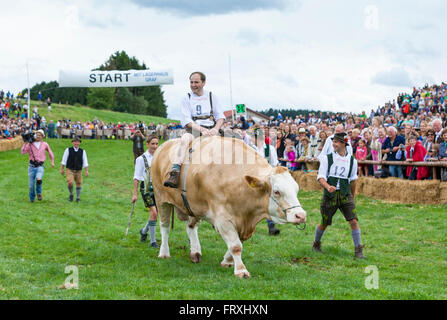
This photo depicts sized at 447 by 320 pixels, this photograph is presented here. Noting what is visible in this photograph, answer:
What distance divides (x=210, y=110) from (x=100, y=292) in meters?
3.81

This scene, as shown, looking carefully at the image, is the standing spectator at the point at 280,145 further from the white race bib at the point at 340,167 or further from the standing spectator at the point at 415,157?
the white race bib at the point at 340,167

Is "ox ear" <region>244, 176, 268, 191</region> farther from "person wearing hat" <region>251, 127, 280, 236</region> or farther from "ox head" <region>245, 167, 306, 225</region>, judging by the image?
"person wearing hat" <region>251, 127, 280, 236</region>

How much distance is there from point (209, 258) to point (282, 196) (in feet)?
8.56

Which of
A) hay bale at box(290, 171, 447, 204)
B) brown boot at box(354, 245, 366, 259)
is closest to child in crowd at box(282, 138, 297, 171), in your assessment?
hay bale at box(290, 171, 447, 204)

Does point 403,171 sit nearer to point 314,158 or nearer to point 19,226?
point 314,158

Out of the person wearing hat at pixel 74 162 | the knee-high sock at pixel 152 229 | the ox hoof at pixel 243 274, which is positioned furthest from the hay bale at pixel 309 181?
the ox hoof at pixel 243 274

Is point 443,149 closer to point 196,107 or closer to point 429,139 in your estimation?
point 429,139

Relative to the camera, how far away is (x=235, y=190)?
A: 7227 millimetres

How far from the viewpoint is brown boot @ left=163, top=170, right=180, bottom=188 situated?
7.92 meters

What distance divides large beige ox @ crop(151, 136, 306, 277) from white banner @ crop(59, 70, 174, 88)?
85.0 ft

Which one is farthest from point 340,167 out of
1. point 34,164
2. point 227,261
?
point 34,164

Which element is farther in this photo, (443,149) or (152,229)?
(443,149)

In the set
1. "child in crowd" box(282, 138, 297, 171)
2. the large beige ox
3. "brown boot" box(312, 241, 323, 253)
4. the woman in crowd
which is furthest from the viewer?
the woman in crowd
